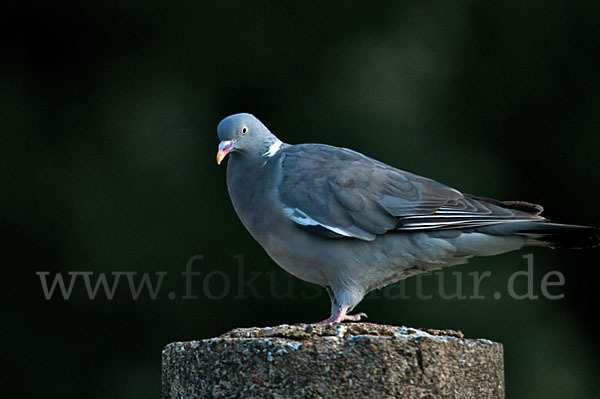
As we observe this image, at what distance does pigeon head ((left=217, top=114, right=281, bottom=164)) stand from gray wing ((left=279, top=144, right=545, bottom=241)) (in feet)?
0.57

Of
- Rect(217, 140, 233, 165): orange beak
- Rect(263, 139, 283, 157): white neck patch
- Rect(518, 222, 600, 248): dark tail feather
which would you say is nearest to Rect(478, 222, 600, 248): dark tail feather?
Rect(518, 222, 600, 248): dark tail feather

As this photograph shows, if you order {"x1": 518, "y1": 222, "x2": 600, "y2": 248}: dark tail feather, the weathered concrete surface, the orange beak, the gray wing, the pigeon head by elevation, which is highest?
the pigeon head

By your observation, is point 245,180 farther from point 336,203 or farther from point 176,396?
point 176,396

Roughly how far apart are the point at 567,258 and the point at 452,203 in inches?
160

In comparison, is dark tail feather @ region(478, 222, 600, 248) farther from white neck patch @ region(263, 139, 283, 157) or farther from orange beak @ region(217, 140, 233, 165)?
orange beak @ region(217, 140, 233, 165)

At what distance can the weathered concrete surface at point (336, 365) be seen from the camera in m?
3.09

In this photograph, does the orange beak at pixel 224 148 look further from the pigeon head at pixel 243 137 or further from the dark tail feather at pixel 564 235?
the dark tail feather at pixel 564 235

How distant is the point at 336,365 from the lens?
3.09 m

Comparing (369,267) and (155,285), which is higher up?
(155,285)

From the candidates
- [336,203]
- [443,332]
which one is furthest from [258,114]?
[443,332]

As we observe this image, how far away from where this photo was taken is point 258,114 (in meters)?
8.49

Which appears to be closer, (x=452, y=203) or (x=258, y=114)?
(x=452, y=203)

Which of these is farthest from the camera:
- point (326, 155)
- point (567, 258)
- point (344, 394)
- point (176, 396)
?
point (567, 258)

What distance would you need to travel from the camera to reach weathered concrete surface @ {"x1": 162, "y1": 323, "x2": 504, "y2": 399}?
309cm
